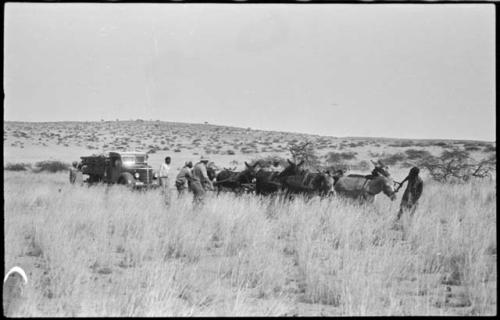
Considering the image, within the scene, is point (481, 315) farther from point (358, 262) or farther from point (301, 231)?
point (301, 231)

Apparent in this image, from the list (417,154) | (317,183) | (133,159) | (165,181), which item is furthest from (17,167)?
(417,154)

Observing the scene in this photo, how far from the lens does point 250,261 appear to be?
29.5ft

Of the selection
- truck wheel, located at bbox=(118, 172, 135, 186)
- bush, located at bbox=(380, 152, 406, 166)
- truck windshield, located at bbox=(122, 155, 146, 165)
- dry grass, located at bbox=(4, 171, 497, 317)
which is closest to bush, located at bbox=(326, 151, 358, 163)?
bush, located at bbox=(380, 152, 406, 166)

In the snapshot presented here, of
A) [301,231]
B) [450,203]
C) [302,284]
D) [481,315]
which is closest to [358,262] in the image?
[302,284]

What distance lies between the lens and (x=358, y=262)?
28.7 feet

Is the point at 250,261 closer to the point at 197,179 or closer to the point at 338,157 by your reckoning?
the point at 197,179

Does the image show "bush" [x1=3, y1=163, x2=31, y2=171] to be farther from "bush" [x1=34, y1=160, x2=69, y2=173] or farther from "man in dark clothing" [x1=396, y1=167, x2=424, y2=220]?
"man in dark clothing" [x1=396, y1=167, x2=424, y2=220]

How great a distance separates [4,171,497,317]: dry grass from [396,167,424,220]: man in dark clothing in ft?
0.85

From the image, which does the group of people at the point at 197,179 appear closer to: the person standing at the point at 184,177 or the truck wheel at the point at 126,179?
the person standing at the point at 184,177

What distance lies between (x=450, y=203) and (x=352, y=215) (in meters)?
5.89

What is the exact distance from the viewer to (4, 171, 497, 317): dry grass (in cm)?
719

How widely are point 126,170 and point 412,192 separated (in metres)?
10.9

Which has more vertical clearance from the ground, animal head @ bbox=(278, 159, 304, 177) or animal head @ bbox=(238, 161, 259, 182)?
animal head @ bbox=(278, 159, 304, 177)

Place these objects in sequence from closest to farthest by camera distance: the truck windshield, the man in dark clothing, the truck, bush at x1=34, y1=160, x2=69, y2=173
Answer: the man in dark clothing → the truck → the truck windshield → bush at x1=34, y1=160, x2=69, y2=173
